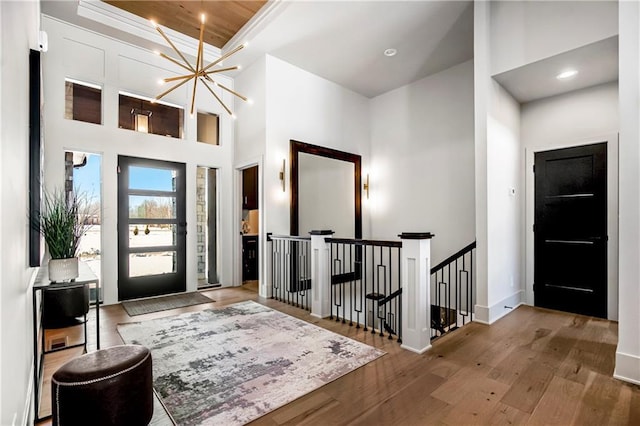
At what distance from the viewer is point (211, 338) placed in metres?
3.25

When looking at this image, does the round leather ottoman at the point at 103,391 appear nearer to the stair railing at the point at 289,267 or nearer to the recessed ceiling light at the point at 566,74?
the stair railing at the point at 289,267

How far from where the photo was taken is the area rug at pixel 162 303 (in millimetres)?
4309

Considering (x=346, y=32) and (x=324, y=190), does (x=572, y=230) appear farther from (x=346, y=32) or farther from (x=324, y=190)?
(x=346, y=32)

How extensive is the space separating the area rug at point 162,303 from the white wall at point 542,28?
17.0ft

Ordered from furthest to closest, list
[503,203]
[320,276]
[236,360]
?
[503,203] → [320,276] → [236,360]

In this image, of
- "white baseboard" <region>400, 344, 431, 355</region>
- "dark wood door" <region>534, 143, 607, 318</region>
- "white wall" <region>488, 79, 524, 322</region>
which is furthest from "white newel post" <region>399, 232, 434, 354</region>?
"dark wood door" <region>534, 143, 607, 318</region>

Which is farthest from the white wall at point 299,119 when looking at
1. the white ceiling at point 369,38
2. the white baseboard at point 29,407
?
the white baseboard at point 29,407

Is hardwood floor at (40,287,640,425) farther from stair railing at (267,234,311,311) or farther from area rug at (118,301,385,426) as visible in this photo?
stair railing at (267,234,311,311)

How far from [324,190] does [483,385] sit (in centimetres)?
407

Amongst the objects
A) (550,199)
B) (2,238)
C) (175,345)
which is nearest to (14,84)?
(2,238)

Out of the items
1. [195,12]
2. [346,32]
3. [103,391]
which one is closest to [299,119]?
[346,32]

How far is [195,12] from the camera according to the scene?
4289 mm

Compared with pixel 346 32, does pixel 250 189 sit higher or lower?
lower

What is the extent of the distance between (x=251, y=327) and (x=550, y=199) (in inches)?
174
